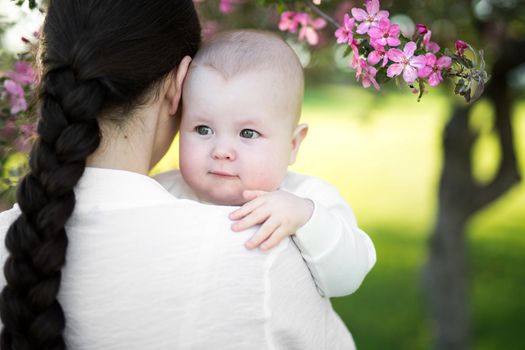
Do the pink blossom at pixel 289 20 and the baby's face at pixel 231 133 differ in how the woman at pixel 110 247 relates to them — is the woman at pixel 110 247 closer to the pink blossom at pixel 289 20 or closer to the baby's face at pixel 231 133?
the baby's face at pixel 231 133

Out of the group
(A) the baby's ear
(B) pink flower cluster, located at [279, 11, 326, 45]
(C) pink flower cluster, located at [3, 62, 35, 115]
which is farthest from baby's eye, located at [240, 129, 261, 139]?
(C) pink flower cluster, located at [3, 62, 35, 115]

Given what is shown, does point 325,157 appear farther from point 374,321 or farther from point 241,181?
point 241,181

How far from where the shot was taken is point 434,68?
5.11ft

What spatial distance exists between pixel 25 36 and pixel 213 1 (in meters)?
0.98

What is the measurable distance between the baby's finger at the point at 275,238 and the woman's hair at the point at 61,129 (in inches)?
15.0

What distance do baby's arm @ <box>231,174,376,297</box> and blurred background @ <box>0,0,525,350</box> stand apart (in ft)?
1.12

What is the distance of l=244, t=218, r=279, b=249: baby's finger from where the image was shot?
1.34 meters

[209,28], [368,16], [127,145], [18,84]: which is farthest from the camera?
[209,28]

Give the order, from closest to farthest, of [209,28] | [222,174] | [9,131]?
[222,174] < [9,131] < [209,28]

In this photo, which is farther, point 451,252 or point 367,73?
point 451,252

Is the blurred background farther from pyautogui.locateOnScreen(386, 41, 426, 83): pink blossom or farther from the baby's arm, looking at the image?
the baby's arm

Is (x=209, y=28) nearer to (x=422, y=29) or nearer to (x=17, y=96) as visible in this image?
(x=17, y=96)

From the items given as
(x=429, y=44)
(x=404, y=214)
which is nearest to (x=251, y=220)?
(x=429, y=44)

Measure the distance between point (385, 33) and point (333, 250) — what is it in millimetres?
491
